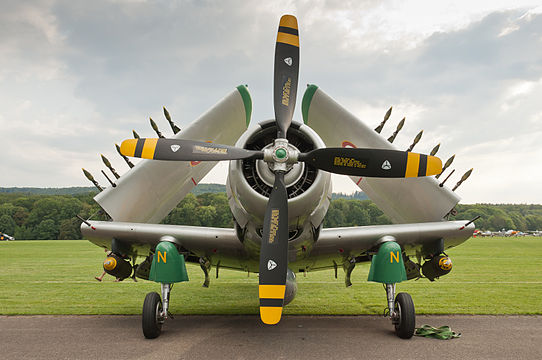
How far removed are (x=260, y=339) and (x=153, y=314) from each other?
1878mm

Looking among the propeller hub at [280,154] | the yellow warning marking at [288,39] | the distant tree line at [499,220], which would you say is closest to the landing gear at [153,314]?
the propeller hub at [280,154]

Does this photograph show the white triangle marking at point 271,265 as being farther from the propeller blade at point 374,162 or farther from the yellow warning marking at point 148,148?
the yellow warning marking at point 148,148

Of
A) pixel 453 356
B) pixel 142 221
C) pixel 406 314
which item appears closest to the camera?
pixel 453 356

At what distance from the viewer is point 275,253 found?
17.8 feet

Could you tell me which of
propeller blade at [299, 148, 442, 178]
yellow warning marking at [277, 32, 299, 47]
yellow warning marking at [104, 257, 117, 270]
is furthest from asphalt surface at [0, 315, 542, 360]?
yellow warning marking at [277, 32, 299, 47]

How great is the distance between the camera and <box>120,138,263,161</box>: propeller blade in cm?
559

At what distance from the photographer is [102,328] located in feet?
23.6

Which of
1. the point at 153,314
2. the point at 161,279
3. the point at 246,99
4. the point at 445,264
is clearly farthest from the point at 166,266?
the point at 445,264

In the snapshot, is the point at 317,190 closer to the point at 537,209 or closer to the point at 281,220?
the point at 281,220

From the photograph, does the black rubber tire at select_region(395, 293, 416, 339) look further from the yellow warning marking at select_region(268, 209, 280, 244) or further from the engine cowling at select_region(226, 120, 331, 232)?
the yellow warning marking at select_region(268, 209, 280, 244)

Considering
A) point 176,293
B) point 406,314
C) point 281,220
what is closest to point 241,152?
point 281,220

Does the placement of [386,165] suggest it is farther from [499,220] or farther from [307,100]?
[499,220]

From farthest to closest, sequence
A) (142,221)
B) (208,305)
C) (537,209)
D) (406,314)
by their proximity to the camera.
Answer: (537,209) < (208,305) < (142,221) < (406,314)

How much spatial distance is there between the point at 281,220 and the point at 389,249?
8.08 feet
